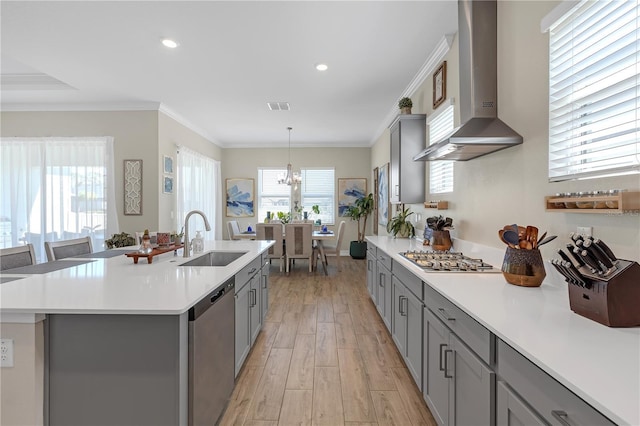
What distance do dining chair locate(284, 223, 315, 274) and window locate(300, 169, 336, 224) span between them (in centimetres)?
226

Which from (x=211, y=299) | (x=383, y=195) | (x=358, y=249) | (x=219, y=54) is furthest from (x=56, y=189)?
(x=358, y=249)

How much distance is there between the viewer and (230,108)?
4977 mm

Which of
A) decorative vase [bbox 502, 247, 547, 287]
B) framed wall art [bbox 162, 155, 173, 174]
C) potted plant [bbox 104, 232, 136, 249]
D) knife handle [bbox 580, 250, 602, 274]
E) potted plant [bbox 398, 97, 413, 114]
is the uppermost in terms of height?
potted plant [bbox 398, 97, 413, 114]

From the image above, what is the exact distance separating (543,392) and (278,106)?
4750 millimetres

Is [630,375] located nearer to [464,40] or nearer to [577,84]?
[577,84]

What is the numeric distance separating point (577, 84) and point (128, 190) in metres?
5.38

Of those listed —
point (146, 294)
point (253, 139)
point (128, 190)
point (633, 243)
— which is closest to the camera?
point (633, 243)

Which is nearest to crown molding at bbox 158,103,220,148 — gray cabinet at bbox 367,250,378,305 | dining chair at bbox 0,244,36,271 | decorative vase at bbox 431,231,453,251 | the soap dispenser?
dining chair at bbox 0,244,36,271

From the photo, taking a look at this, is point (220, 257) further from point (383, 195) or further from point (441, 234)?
point (383, 195)

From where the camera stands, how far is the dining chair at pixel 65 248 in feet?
9.00

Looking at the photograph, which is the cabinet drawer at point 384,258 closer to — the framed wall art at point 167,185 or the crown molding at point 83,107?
the framed wall art at point 167,185

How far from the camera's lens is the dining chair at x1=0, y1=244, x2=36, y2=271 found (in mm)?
2270

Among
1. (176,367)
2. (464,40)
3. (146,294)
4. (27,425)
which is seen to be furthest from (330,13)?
(27,425)

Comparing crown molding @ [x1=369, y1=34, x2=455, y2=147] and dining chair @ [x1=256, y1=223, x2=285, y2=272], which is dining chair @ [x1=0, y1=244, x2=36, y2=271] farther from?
crown molding @ [x1=369, y1=34, x2=455, y2=147]
